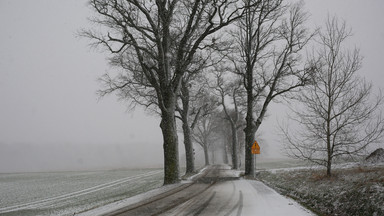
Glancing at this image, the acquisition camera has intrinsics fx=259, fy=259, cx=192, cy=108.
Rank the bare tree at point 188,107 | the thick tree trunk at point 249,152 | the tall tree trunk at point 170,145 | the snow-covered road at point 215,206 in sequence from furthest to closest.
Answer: the bare tree at point 188,107
the thick tree trunk at point 249,152
the tall tree trunk at point 170,145
the snow-covered road at point 215,206

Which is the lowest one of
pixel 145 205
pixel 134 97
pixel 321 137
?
pixel 145 205

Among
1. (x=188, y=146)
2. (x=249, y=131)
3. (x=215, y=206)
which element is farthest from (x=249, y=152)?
(x=215, y=206)

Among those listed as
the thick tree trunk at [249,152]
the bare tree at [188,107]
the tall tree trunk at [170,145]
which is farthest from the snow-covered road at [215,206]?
the bare tree at [188,107]

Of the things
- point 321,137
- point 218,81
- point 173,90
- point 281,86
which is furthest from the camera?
point 218,81

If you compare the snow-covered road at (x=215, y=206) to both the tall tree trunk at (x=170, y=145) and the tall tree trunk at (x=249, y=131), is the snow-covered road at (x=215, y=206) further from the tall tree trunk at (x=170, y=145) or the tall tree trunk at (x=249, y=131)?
the tall tree trunk at (x=249, y=131)

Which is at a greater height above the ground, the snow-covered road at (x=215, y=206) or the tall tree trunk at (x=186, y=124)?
the tall tree trunk at (x=186, y=124)

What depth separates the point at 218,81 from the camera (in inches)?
1205

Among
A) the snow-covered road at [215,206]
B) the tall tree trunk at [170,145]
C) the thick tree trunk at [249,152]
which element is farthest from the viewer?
the thick tree trunk at [249,152]

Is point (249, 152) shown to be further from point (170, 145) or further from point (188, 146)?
point (188, 146)

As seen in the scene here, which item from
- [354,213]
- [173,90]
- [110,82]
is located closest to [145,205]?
[354,213]

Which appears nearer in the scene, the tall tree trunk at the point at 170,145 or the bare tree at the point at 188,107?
the tall tree trunk at the point at 170,145

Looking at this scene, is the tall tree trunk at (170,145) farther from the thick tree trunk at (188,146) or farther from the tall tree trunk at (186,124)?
the thick tree trunk at (188,146)

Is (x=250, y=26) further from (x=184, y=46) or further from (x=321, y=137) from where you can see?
(x=321, y=137)

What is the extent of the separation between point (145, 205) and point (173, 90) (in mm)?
7826
